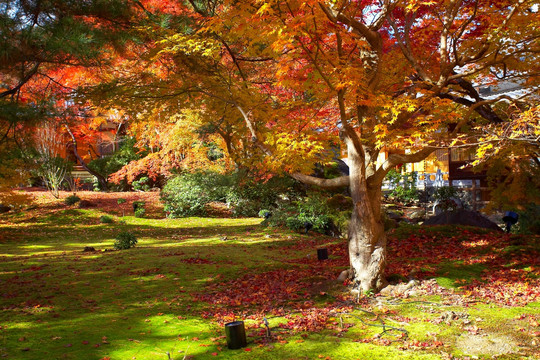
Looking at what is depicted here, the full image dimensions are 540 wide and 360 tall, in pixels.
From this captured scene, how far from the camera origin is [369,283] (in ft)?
20.6

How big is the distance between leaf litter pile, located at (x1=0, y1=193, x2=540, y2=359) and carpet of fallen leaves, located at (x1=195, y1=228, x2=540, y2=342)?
20 millimetres

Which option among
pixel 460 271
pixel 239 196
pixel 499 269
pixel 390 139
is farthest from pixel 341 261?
pixel 239 196

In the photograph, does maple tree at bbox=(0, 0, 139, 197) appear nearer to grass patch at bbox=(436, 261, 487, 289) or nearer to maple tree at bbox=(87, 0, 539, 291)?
maple tree at bbox=(87, 0, 539, 291)

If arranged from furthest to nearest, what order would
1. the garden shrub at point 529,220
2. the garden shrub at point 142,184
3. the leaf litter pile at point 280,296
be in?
the garden shrub at point 142,184
the garden shrub at point 529,220
the leaf litter pile at point 280,296

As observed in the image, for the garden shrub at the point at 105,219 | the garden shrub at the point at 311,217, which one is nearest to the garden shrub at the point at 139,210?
the garden shrub at the point at 105,219

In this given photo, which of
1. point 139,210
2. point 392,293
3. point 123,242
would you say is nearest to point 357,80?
point 392,293

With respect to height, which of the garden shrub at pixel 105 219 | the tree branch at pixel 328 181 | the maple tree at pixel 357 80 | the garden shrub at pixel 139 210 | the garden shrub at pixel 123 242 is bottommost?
the garden shrub at pixel 123 242

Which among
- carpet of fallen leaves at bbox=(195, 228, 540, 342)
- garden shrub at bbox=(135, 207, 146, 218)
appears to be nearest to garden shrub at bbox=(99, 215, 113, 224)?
garden shrub at bbox=(135, 207, 146, 218)

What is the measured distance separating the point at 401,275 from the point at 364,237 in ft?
3.29

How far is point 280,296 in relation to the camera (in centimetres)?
635

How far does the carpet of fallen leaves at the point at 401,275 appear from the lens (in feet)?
18.6

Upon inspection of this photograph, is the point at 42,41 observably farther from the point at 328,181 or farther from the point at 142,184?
the point at 142,184

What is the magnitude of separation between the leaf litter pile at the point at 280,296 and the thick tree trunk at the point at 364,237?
221 millimetres

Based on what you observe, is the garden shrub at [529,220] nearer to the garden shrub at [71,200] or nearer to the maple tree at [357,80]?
the maple tree at [357,80]
